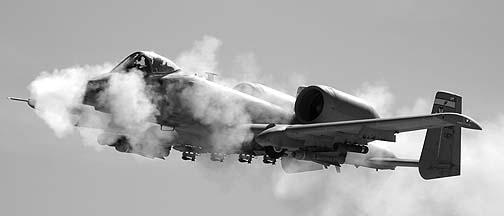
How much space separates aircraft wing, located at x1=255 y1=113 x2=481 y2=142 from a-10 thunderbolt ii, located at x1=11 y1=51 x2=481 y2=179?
3cm

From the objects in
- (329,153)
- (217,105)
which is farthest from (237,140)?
(329,153)

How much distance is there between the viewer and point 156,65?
2777 centimetres

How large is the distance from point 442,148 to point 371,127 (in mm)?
6607

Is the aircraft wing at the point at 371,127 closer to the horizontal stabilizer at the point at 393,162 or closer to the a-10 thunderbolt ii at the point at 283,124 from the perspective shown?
the a-10 thunderbolt ii at the point at 283,124

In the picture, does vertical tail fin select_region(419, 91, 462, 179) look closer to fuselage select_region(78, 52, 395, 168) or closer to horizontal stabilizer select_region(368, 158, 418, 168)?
horizontal stabilizer select_region(368, 158, 418, 168)

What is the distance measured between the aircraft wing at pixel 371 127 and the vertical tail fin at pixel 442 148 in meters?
4.30

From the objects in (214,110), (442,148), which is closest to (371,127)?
(214,110)

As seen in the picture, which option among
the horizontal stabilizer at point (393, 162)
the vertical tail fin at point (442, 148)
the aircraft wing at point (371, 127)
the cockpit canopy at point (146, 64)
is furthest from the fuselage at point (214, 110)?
the vertical tail fin at point (442, 148)

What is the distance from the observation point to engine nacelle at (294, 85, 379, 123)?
96.2ft

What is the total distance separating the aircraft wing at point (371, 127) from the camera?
2415 cm

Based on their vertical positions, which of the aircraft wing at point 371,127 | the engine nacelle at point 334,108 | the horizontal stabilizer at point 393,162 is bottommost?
the aircraft wing at point 371,127

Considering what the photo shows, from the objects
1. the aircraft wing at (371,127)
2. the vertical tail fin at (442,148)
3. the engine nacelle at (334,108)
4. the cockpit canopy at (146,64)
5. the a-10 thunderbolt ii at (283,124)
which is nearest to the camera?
the aircraft wing at (371,127)

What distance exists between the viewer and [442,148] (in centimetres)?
3222

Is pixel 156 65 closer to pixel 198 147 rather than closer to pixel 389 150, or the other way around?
pixel 198 147
